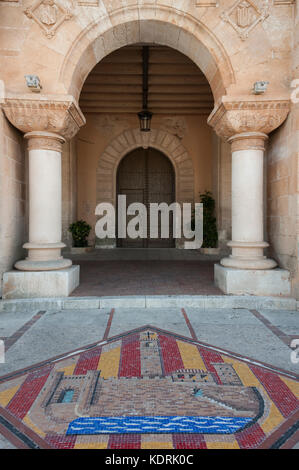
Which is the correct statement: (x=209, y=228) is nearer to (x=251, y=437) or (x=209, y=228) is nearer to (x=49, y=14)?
(x=49, y=14)

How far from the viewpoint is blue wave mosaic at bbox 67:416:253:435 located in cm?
163

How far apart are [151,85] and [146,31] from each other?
437 cm

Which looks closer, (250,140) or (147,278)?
→ (250,140)

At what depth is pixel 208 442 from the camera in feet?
5.09

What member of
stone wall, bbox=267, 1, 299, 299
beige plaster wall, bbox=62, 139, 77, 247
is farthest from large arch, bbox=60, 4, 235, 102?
beige plaster wall, bbox=62, 139, 77, 247

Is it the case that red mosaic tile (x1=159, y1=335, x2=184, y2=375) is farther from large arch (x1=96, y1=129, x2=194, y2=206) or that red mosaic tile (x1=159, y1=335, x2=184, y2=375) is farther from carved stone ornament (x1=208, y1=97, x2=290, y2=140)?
large arch (x1=96, y1=129, x2=194, y2=206)

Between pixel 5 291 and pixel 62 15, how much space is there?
3.74 meters

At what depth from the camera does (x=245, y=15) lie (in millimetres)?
4102

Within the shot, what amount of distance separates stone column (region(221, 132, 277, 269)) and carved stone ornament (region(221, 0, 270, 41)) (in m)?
1.36

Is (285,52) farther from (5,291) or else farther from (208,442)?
(5,291)

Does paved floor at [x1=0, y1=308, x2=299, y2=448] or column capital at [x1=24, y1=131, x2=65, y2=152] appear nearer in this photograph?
paved floor at [x1=0, y1=308, x2=299, y2=448]

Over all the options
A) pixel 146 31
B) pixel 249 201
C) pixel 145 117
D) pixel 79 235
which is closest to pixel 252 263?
pixel 249 201

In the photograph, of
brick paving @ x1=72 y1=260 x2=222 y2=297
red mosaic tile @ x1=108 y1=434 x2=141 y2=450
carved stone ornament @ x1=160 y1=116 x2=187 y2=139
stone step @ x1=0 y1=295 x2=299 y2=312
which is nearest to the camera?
red mosaic tile @ x1=108 y1=434 x2=141 y2=450
